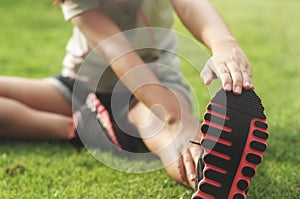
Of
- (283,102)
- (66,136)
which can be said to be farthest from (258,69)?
(66,136)

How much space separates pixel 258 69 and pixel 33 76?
105 centimetres

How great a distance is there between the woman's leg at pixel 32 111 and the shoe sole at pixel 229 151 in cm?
77

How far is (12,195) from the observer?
1.35 m

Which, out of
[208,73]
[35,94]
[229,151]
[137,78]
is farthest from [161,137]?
[35,94]

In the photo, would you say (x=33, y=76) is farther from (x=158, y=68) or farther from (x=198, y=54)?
(x=198, y=54)

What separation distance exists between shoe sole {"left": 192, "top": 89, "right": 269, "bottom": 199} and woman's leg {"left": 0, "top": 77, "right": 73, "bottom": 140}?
77 cm

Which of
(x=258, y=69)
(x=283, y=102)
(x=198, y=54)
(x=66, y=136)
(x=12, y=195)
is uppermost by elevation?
(x=198, y=54)

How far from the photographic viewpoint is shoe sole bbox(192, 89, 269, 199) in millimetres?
1074

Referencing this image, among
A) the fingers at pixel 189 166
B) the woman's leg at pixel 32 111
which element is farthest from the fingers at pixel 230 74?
the woman's leg at pixel 32 111

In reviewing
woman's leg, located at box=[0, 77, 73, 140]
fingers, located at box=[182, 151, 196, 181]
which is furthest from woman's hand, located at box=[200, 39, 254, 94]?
woman's leg, located at box=[0, 77, 73, 140]

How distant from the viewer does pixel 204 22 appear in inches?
56.4

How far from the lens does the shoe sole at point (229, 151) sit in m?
1.07

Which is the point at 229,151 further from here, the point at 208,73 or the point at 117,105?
the point at 117,105

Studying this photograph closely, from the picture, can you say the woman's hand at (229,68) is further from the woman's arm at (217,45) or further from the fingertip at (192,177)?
the fingertip at (192,177)
